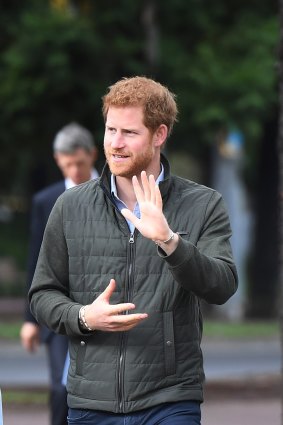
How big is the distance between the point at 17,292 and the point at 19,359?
33.5ft

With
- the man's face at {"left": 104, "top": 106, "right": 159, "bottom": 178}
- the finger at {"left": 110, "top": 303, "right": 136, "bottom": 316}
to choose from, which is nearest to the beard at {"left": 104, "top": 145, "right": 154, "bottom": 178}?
the man's face at {"left": 104, "top": 106, "right": 159, "bottom": 178}

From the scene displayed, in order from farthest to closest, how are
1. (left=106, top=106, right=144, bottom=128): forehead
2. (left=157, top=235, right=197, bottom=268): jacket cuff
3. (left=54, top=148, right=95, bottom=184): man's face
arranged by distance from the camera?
(left=54, top=148, right=95, bottom=184): man's face < (left=106, top=106, right=144, bottom=128): forehead < (left=157, top=235, right=197, bottom=268): jacket cuff

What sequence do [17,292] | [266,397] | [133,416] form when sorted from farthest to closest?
1. [17,292]
2. [266,397]
3. [133,416]

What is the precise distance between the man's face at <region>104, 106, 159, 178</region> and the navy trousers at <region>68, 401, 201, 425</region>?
32.2 inches

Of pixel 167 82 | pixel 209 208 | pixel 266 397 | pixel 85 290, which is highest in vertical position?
pixel 167 82

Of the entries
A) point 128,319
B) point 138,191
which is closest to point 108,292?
point 128,319

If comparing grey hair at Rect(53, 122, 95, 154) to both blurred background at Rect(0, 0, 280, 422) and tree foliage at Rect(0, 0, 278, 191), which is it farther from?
tree foliage at Rect(0, 0, 278, 191)

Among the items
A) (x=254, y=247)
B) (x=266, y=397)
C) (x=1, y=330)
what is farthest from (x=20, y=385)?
(x=254, y=247)

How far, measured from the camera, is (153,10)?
1839 centimetres

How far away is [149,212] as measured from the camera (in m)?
4.09

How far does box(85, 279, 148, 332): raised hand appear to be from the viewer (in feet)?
13.5

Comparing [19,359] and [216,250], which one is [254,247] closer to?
[19,359]

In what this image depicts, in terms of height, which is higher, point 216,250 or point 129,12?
point 129,12

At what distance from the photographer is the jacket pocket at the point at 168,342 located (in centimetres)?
430
